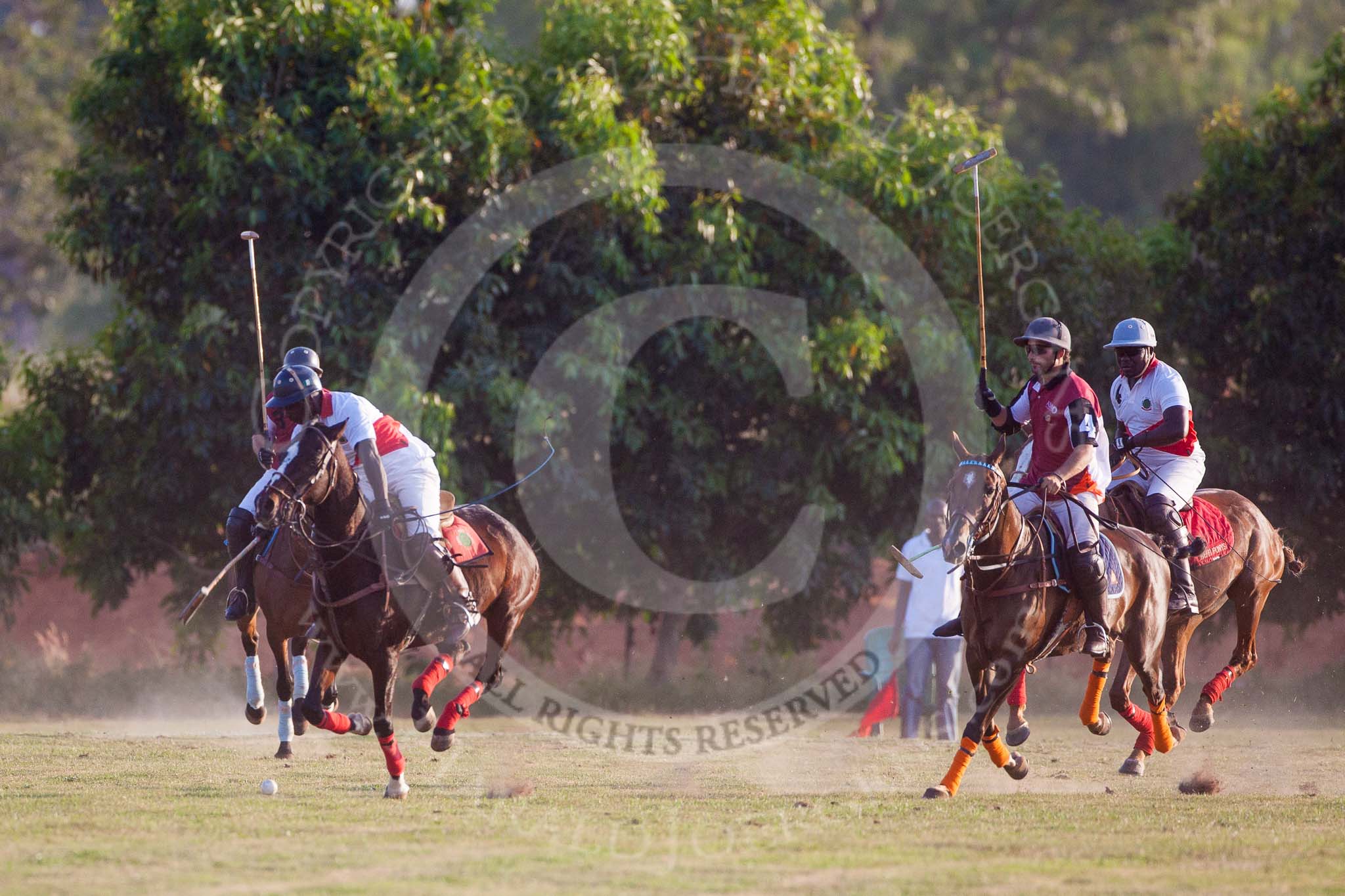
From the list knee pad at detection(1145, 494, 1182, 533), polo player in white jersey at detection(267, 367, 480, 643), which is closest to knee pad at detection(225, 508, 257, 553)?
polo player in white jersey at detection(267, 367, 480, 643)

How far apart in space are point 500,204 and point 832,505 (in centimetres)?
488

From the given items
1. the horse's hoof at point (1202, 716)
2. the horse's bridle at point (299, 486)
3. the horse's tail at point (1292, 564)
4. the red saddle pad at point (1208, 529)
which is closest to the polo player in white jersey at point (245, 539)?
the horse's bridle at point (299, 486)

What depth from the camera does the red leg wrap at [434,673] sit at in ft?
32.9

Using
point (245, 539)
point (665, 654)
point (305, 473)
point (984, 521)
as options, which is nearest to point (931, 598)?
point (984, 521)

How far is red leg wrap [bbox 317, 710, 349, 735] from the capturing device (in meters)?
9.76

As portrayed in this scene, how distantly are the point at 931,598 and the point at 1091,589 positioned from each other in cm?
419

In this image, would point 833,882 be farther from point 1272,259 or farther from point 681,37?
point 1272,259

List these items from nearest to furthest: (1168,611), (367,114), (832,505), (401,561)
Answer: (401,561) < (1168,611) < (367,114) < (832,505)

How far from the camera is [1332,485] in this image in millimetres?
17969

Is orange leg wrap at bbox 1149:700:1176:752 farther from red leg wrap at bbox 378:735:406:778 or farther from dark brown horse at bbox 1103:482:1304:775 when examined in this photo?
red leg wrap at bbox 378:735:406:778

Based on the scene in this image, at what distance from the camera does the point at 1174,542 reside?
11172 mm

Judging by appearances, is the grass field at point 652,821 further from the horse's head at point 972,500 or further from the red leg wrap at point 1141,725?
the horse's head at point 972,500

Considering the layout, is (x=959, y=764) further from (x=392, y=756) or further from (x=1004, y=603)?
(x=392, y=756)

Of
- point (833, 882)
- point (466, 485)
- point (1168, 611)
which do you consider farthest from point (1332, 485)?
point (833, 882)
